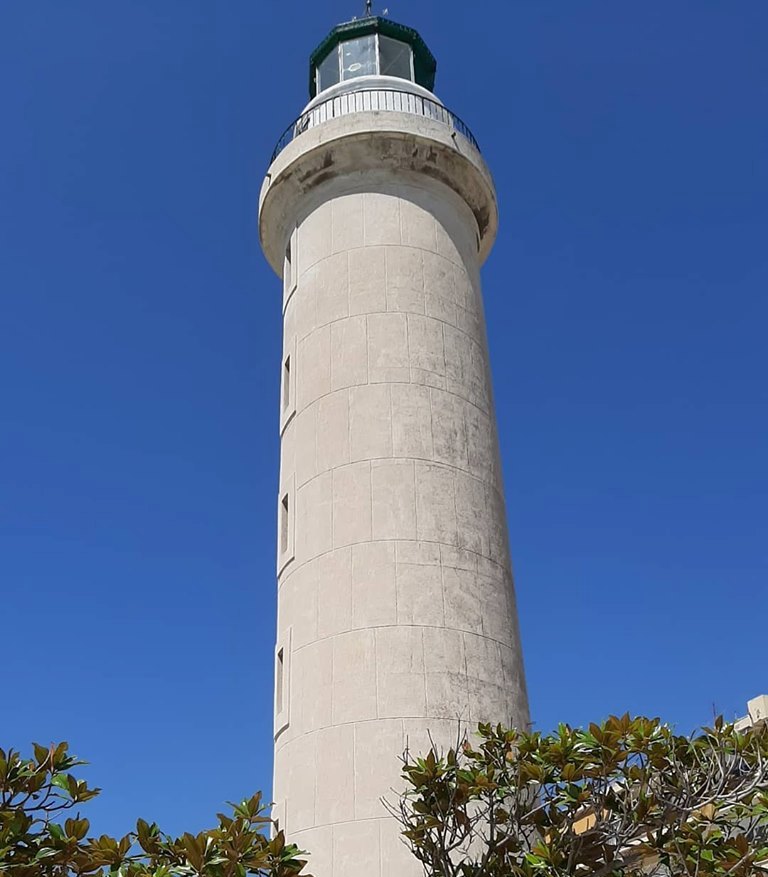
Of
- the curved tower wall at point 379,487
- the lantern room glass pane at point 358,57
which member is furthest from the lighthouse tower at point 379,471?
the lantern room glass pane at point 358,57

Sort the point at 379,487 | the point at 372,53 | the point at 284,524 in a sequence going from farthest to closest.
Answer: the point at 372,53, the point at 284,524, the point at 379,487

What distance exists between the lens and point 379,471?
15.5 metres

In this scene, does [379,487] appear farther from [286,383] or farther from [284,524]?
[286,383]

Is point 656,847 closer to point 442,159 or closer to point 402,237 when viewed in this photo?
point 402,237

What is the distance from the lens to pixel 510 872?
10188mm

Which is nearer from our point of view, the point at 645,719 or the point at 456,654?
the point at 645,719

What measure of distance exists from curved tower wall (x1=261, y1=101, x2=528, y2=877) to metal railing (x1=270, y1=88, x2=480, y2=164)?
1092 mm

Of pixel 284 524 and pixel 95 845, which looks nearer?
pixel 95 845

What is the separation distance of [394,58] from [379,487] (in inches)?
497

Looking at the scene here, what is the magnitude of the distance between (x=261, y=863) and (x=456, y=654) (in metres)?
5.85

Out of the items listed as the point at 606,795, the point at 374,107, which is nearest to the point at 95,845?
the point at 606,795

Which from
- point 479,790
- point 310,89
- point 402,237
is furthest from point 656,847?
point 310,89

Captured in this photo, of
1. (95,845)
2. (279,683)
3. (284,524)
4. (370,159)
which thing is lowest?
(95,845)

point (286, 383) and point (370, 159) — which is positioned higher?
point (370, 159)
